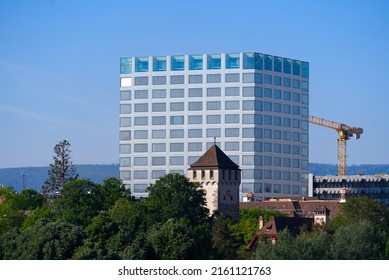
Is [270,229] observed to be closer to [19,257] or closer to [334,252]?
[334,252]

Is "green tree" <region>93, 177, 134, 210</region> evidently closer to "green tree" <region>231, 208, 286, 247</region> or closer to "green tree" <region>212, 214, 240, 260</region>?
"green tree" <region>212, 214, 240, 260</region>

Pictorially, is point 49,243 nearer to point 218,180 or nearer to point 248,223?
point 248,223

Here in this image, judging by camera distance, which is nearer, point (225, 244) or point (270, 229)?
point (225, 244)

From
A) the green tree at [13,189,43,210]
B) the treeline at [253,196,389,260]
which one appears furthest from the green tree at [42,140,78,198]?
the treeline at [253,196,389,260]

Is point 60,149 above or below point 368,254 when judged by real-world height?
above

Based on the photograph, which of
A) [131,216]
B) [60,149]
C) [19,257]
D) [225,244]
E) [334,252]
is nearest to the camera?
[19,257]

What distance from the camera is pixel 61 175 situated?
186 metres

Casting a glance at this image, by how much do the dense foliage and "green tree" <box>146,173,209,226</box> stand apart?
102 mm

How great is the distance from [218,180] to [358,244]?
6896 cm

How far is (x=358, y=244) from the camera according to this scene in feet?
329

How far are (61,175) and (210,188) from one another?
27.3 metres

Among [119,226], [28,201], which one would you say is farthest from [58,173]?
[119,226]
